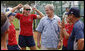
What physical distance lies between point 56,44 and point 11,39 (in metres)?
1.14

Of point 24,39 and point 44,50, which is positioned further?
point 24,39

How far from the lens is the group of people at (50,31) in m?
4.13

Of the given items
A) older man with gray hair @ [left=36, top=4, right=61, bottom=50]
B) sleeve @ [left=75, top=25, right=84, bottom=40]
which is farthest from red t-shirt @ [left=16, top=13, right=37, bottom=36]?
sleeve @ [left=75, top=25, right=84, bottom=40]

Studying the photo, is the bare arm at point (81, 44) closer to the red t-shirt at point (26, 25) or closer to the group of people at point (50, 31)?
the group of people at point (50, 31)

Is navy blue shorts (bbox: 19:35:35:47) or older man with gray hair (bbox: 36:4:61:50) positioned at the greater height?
older man with gray hair (bbox: 36:4:61:50)

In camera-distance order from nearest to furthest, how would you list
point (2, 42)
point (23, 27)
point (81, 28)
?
1. point (2, 42)
2. point (81, 28)
3. point (23, 27)

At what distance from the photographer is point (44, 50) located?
5965 mm

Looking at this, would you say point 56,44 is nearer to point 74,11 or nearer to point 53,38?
point 53,38

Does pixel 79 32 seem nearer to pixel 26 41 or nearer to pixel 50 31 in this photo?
pixel 50 31

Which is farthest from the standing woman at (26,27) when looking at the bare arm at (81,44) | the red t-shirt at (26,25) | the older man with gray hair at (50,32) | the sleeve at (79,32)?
the bare arm at (81,44)

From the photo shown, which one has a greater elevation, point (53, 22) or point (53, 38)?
point (53, 22)

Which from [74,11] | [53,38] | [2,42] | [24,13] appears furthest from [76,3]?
[2,42]

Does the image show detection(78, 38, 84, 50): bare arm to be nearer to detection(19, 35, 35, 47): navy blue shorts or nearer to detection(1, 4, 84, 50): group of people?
detection(1, 4, 84, 50): group of people

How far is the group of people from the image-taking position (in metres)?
4.13
